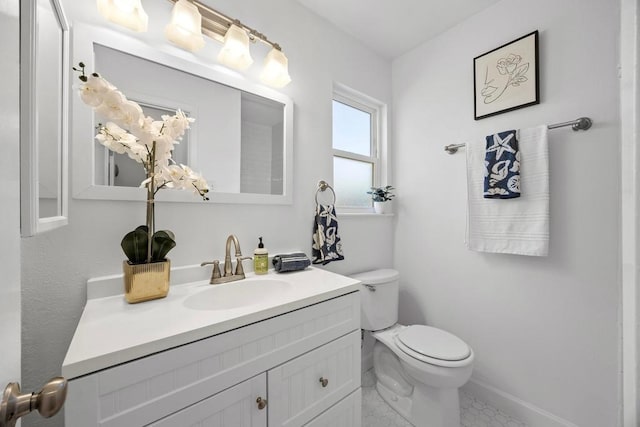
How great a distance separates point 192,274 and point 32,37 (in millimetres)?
832

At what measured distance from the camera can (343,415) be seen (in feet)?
3.17

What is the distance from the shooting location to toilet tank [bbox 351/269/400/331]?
151 cm

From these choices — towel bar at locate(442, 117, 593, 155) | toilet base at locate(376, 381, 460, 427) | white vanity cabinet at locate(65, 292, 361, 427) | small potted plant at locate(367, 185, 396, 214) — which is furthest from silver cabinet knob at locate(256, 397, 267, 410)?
towel bar at locate(442, 117, 593, 155)

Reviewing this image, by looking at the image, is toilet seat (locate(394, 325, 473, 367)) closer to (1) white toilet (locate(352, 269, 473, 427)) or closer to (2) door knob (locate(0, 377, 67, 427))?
(1) white toilet (locate(352, 269, 473, 427))

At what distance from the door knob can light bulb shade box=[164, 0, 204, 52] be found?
117cm

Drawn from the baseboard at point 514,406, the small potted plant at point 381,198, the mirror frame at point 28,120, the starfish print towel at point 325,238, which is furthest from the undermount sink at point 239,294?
the baseboard at point 514,406

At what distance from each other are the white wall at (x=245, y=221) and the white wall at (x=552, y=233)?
435mm

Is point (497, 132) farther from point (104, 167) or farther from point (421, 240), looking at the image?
point (104, 167)

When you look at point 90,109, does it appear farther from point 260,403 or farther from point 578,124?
point 578,124

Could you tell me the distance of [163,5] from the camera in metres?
1.01

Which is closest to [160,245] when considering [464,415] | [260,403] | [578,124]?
[260,403]

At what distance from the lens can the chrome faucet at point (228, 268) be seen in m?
1.05

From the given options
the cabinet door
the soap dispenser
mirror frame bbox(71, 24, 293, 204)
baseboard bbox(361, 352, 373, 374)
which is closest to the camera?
the cabinet door

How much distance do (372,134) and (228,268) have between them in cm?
153
